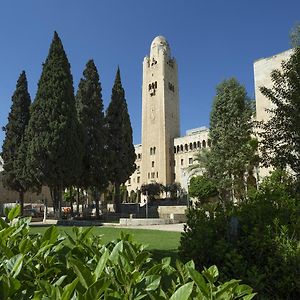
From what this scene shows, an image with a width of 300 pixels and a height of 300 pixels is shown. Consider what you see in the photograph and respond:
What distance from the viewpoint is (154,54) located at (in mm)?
69750

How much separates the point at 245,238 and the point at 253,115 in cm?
3103

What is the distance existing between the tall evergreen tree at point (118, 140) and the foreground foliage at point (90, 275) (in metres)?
28.9

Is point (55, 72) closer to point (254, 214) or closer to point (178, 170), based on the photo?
point (254, 214)

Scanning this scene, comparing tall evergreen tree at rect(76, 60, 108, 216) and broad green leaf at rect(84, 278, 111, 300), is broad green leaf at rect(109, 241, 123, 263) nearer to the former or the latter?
broad green leaf at rect(84, 278, 111, 300)

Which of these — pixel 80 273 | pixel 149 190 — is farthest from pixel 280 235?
pixel 149 190

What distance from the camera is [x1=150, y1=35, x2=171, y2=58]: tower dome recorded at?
69.2 metres

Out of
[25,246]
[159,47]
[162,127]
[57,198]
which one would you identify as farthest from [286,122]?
[159,47]

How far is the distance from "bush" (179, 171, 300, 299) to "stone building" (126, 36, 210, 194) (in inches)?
2379

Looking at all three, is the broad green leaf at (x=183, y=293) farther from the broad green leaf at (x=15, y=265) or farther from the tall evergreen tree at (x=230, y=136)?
the tall evergreen tree at (x=230, y=136)

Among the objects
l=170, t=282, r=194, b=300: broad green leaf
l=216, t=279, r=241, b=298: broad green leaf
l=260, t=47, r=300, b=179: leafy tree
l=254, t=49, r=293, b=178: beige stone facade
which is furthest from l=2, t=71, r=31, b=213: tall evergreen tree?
l=170, t=282, r=194, b=300: broad green leaf

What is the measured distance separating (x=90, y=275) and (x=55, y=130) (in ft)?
81.4

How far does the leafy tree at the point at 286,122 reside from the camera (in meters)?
8.45

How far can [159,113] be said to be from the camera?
6706 centimetres

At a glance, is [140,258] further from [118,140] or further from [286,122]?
[118,140]
